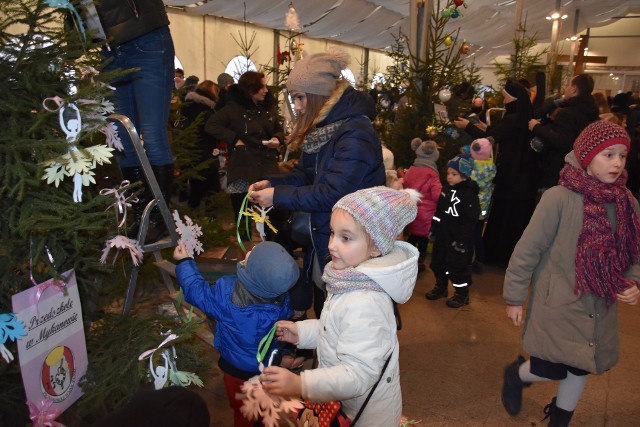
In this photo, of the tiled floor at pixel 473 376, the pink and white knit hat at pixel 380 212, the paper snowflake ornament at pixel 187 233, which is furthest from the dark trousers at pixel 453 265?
the pink and white knit hat at pixel 380 212

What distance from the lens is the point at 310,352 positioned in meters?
3.56

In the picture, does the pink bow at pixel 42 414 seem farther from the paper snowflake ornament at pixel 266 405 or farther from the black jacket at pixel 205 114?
the black jacket at pixel 205 114

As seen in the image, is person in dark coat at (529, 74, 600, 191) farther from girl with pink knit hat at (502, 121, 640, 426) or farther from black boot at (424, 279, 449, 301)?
girl with pink knit hat at (502, 121, 640, 426)

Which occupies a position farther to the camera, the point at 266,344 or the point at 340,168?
the point at 340,168

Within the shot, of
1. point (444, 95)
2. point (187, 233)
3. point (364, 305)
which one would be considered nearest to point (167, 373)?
point (187, 233)

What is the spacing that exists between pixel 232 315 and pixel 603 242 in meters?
2.06

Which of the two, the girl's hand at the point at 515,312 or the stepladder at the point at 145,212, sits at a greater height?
the stepladder at the point at 145,212

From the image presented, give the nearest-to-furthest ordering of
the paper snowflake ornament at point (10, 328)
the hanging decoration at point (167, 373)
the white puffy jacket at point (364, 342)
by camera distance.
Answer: the paper snowflake ornament at point (10, 328) < the white puffy jacket at point (364, 342) < the hanging decoration at point (167, 373)

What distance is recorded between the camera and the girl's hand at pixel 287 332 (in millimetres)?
2404

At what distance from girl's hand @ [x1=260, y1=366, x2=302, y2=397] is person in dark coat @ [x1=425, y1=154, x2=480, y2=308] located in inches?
149

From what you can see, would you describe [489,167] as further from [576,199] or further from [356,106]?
[356,106]

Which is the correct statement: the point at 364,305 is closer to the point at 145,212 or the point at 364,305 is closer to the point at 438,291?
the point at 145,212

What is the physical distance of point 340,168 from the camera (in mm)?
2834

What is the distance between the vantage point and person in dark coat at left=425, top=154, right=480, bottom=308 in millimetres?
5363
